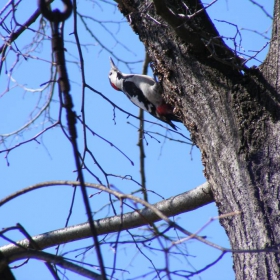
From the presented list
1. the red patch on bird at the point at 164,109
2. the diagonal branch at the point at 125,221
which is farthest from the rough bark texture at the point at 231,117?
the red patch on bird at the point at 164,109

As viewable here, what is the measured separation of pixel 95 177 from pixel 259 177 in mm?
932

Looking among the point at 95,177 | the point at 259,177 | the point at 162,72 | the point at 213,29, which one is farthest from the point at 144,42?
the point at 259,177

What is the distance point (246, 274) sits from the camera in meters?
2.20

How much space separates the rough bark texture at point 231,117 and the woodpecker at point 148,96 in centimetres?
126

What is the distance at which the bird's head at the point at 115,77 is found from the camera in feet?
18.2

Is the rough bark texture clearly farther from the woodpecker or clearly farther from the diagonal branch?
the woodpecker

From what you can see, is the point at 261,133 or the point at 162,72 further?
the point at 162,72

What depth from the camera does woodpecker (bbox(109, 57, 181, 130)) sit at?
4297 millimetres

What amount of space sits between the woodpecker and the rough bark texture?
4.14ft

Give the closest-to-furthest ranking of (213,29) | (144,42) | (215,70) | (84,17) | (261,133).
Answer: (261,133) < (215,70) < (213,29) < (144,42) < (84,17)

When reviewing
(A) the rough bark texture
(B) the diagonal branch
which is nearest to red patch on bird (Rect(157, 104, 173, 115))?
(A) the rough bark texture

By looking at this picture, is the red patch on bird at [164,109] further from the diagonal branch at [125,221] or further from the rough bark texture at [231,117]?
the diagonal branch at [125,221]

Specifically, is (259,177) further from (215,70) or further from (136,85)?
(136,85)

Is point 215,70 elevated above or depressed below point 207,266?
above
